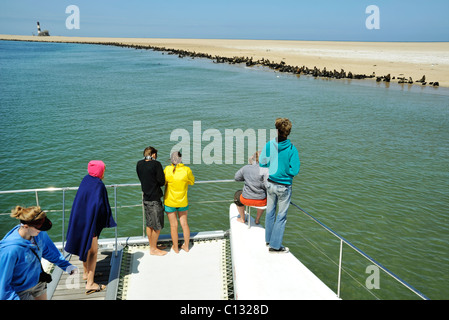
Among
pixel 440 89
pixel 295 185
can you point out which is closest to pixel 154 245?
pixel 295 185

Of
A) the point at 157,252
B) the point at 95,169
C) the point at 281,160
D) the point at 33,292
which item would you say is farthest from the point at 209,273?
the point at 33,292

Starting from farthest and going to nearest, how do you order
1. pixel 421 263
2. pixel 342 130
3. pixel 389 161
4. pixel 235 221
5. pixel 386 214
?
pixel 342 130
pixel 389 161
pixel 386 214
pixel 421 263
pixel 235 221

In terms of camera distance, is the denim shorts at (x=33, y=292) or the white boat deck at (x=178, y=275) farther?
the white boat deck at (x=178, y=275)

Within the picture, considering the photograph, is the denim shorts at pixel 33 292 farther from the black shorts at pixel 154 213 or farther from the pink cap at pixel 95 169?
the black shorts at pixel 154 213

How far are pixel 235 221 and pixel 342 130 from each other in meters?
17.4

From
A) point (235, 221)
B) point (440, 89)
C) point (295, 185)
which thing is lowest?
point (295, 185)

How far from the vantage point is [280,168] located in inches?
207

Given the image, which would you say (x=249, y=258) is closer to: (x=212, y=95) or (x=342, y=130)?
(x=342, y=130)

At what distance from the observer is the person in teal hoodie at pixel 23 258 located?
125 inches

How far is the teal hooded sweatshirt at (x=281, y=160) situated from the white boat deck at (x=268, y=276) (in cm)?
141

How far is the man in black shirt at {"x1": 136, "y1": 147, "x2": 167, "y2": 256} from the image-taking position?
559cm

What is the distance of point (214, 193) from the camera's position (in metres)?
13.0

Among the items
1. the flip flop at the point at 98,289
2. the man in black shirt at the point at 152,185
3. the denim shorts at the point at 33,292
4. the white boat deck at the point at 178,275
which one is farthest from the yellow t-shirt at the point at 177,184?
the denim shorts at the point at 33,292
